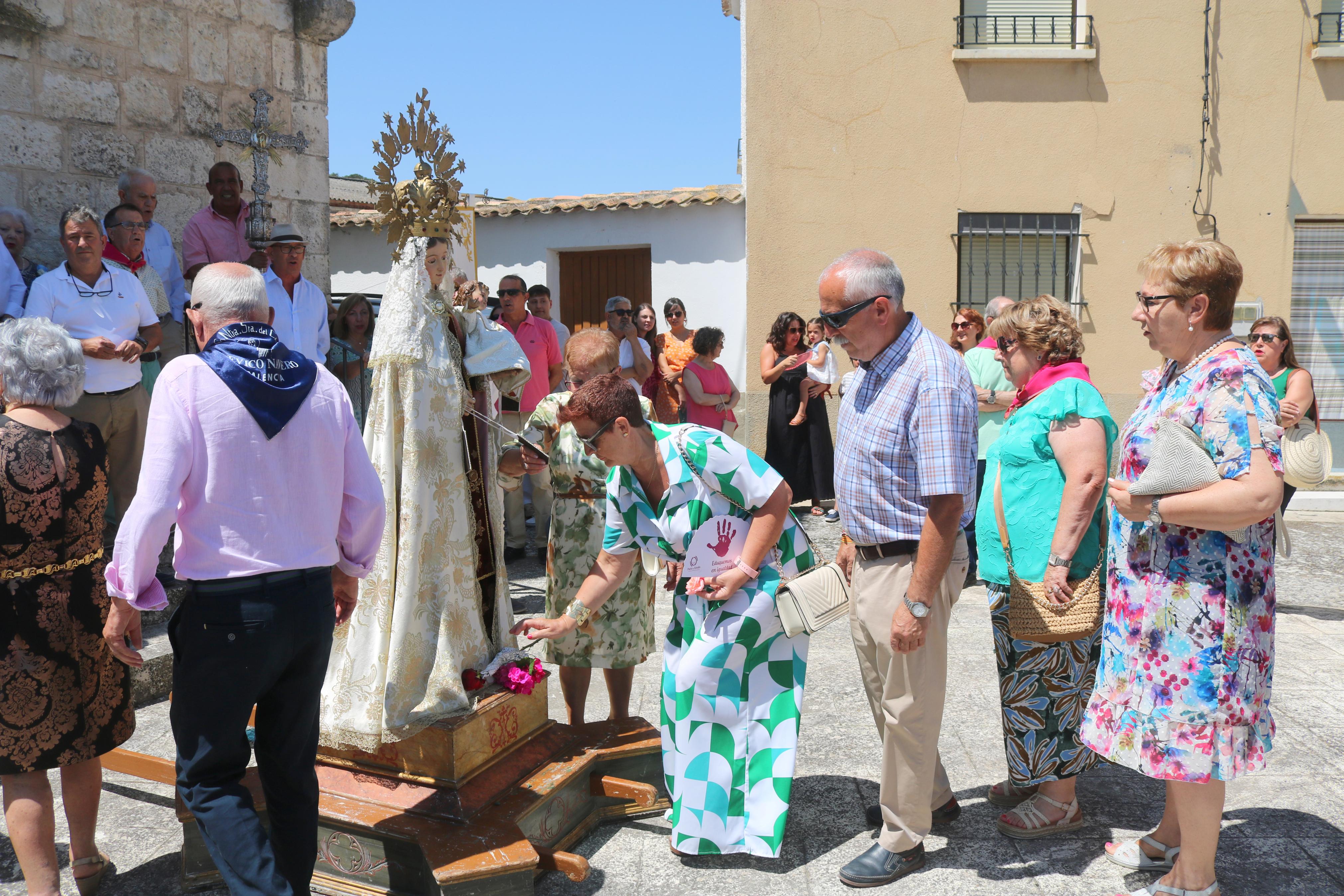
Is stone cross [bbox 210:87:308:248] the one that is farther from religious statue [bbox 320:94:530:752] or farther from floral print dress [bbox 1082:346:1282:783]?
floral print dress [bbox 1082:346:1282:783]

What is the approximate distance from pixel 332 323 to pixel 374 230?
4500mm

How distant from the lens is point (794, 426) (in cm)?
877

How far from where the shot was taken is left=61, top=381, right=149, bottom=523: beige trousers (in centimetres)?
536

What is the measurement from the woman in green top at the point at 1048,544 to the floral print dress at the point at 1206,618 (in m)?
0.49

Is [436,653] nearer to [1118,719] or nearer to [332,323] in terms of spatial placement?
[1118,719]

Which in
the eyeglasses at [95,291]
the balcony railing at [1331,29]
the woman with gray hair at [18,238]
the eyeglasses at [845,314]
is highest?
the balcony railing at [1331,29]

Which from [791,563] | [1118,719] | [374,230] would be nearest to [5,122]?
[374,230]

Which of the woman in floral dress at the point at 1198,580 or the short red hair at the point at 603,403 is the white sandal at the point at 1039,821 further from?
the short red hair at the point at 603,403

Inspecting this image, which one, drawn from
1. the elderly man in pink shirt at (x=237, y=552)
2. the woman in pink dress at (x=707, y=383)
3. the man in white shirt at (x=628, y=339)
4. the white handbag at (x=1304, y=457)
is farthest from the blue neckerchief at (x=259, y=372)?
the woman in pink dress at (x=707, y=383)

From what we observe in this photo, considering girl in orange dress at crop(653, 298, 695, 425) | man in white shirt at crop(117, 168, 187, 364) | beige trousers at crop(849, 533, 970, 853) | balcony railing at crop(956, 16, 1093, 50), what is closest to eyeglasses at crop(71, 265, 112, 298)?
man in white shirt at crop(117, 168, 187, 364)

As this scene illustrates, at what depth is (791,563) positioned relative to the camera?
345 centimetres

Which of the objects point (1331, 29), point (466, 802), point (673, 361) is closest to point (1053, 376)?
point (466, 802)

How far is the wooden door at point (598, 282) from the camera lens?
12.2 meters

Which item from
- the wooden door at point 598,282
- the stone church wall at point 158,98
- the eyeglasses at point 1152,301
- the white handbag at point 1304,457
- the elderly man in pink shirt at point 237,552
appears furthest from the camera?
the wooden door at point 598,282
